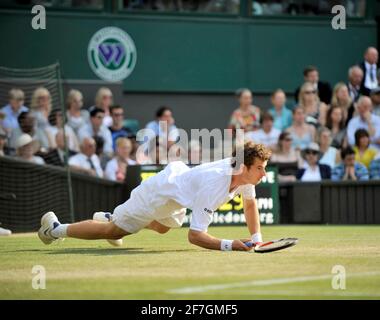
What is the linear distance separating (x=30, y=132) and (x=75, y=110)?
1.32m

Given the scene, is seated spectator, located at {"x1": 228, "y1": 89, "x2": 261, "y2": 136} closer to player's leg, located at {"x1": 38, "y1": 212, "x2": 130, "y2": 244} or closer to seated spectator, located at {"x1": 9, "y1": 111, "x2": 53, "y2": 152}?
seated spectator, located at {"x1": 9, "y1": 111, "x2": 53, "y2": 152}

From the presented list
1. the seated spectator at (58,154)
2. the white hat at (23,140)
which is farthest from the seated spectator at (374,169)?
the white hat at (23,140)

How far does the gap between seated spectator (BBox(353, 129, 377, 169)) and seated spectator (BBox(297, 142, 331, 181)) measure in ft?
2.31

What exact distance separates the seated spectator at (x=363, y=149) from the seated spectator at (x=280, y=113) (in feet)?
4.67

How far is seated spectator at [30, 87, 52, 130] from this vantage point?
17.7 meters

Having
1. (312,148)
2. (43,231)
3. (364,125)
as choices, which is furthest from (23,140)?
(364,125)

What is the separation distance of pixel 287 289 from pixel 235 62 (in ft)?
51.2

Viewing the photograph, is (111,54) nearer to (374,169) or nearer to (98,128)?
(98,128)

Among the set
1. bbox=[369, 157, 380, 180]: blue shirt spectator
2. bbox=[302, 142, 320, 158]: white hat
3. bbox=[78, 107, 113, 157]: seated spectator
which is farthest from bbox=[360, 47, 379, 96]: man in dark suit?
bbox=[78, 107, 113, 157]: seated spectator

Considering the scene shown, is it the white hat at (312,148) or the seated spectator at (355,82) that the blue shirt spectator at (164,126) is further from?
the seated spectator at (355,82)

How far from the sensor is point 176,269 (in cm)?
888

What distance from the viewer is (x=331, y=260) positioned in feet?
32.2

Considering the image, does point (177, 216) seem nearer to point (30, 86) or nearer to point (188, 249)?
point (188, 249)
